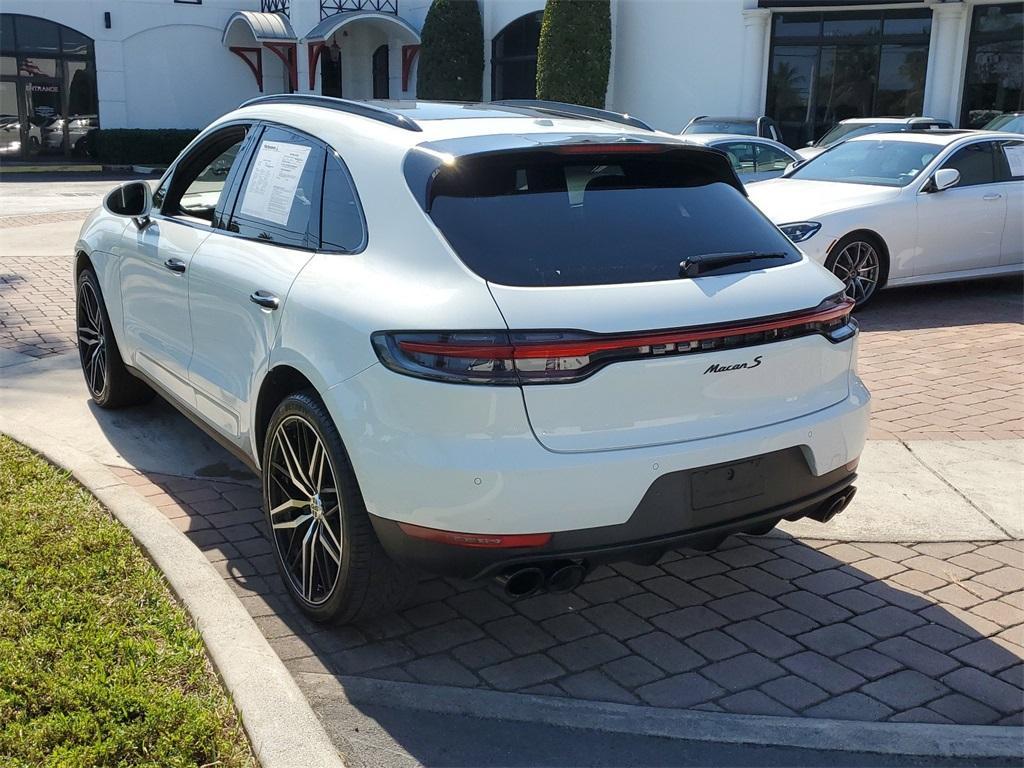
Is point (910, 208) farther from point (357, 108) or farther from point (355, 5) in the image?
point (355, 5)

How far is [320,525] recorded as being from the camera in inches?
147

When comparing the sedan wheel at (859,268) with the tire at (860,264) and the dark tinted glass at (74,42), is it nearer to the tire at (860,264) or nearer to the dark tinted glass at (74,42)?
the tire at (860,264)

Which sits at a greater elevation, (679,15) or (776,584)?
(679,15)

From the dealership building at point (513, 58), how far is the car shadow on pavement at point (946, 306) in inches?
479

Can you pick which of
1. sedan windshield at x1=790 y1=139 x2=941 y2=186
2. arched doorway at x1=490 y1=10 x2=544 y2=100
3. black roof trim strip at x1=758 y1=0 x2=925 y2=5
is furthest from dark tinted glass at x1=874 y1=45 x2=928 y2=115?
sedan windshield at x1=790 y1=139 x2=941 y2=186

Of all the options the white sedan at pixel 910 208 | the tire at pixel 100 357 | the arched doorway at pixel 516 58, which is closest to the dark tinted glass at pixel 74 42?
the arched doorway at pixel 516 58

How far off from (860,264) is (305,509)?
682 cm

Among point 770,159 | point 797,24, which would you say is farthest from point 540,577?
point 797,24

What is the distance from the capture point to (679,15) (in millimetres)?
23656

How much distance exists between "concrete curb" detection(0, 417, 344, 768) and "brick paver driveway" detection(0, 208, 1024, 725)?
163mm

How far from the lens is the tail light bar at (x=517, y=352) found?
313 cm

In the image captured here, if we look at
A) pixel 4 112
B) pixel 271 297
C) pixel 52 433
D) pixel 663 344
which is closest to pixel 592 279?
pixel 663 344

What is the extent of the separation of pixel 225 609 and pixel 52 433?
8.61 feet

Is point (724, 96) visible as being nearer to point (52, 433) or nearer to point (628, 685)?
point (52, 433)
